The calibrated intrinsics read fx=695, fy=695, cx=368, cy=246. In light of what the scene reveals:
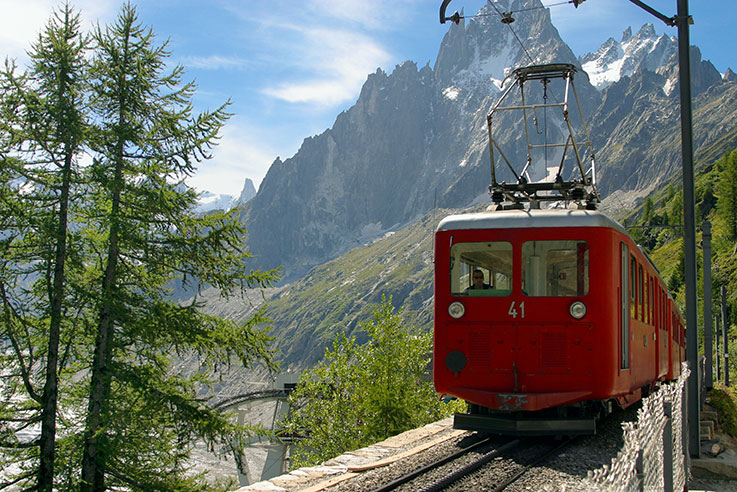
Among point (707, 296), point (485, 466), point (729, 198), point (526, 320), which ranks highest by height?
point (729, 198)

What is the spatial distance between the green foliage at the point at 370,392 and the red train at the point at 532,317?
11.3 meters

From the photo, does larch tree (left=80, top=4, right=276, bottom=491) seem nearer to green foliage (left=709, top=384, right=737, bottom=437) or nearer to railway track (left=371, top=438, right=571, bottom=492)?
railway track (left=371, top=438, right=571, bottom=492)

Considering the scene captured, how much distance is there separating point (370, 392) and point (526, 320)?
12609 mm

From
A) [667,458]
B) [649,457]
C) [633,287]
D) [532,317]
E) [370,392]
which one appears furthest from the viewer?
[370,392]

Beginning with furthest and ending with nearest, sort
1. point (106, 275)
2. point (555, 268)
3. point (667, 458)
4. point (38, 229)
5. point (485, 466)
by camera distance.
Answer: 1. point (106, 275)
2. point (38, 229)
3. point (555, 268)
4. point (485, 466)
5. point (667, 458)

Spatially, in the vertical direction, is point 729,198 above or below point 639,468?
Result: above

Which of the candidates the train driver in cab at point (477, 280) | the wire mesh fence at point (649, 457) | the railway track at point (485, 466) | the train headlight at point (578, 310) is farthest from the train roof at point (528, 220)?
the railway track at point (485, 466)

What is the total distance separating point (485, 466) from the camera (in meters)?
9.07

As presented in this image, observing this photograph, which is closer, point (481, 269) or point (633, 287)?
point (481, 269)

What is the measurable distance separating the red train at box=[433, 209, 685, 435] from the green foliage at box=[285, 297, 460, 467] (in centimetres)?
Answer: 1130

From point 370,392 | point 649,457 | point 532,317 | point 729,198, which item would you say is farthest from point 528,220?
point 729,198

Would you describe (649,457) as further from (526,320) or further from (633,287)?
(633,287)

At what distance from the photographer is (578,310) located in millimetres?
10594

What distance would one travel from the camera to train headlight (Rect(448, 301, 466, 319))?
1109 centimetres
